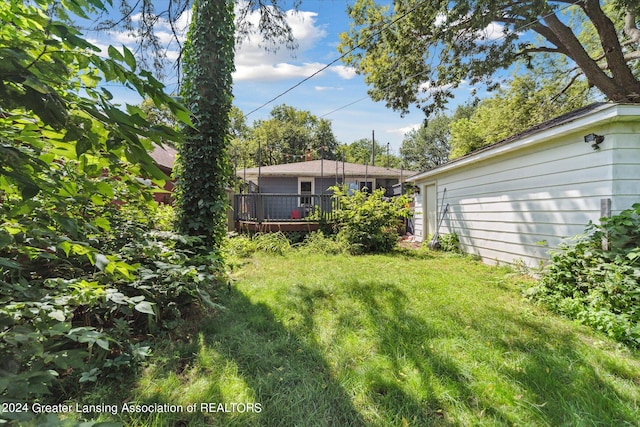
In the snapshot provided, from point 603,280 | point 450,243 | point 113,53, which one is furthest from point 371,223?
point 113,53

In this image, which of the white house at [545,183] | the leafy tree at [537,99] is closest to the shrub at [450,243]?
the white house at [545,183]

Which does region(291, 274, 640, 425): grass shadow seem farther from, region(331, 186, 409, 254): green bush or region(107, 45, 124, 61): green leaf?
region(331, 186, 409, 254): green bush

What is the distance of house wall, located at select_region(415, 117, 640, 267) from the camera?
3842mm

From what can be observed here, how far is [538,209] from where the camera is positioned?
16.8 ft

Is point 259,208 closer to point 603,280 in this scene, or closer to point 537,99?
point 603,280

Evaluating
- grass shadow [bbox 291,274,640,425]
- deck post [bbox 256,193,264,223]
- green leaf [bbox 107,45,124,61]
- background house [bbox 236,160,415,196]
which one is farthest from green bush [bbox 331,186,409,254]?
green leaf [bbox 107,45,124,61]

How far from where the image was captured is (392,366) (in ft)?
7.61

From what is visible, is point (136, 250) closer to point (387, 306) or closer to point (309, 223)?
point (387, 306)

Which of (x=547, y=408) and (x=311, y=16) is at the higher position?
(x=311, y=16)

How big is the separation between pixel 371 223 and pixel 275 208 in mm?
3631

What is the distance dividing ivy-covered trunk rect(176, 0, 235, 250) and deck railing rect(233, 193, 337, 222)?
212 inches

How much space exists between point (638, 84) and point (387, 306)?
9.04 m

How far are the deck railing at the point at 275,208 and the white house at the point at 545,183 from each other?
367 centimetres

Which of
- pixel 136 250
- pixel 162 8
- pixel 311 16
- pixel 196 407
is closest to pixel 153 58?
pixel 162 8
